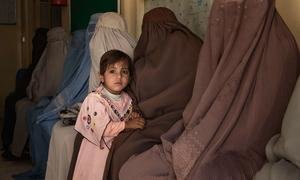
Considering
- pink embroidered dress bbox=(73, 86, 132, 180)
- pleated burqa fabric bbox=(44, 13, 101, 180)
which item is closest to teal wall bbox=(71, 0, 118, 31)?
pleated burqa fabric bbox=(44, 13, 101, 180)

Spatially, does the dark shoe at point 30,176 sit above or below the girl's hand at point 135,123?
below

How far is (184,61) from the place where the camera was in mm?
1965

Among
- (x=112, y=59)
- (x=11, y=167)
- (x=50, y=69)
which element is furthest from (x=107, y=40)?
(x=11, y=167)

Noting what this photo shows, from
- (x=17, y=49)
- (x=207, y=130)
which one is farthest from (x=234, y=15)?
(x=17, y=49)

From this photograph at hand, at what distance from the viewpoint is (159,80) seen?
1.98m

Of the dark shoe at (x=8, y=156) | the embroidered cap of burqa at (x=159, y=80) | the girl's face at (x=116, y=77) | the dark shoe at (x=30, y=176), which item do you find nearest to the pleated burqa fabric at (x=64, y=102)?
the dark shoe at (x=30, y=176)

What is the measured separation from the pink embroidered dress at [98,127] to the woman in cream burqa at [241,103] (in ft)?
1.27

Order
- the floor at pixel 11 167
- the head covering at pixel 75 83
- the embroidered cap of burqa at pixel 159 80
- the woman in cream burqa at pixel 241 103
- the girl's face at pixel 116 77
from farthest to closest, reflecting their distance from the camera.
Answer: the floor at pixel 11 167 → the head covering at pixel 75 83 → the girl's face at pixel 116 77 → the embroidered cap of burqa at pixel 159 80 → the woman in cream burqa at pixel 241 103

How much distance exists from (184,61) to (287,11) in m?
0.52

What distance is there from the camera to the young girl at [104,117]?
6.29ft

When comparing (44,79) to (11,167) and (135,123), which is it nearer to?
(11,167)

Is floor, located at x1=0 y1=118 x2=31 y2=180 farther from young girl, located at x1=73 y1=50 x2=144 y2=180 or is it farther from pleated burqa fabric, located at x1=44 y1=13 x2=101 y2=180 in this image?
young girl, located at x1=73 y1=50 x2=144 y2=180

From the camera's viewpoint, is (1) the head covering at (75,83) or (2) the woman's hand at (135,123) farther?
(1) the head covering at (75,83)

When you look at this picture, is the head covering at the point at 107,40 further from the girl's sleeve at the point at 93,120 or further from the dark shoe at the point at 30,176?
the dark shoe at the point at 30,176
